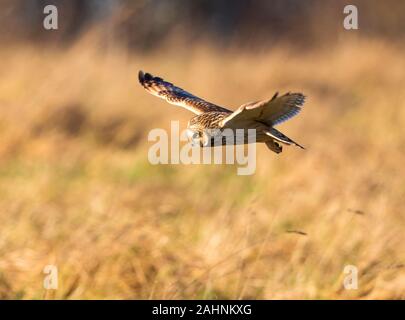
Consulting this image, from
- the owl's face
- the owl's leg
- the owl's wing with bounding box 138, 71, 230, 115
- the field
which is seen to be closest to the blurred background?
the field

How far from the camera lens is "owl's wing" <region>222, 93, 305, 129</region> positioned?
11.6 feet

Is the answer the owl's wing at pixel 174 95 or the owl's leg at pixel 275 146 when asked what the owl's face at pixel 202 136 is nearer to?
the owl's leg at pixel 275 146

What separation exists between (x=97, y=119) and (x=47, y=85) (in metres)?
0.57

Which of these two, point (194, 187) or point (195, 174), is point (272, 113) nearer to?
point (194, 187)

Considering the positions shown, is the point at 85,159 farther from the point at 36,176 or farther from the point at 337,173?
the point at 337,173

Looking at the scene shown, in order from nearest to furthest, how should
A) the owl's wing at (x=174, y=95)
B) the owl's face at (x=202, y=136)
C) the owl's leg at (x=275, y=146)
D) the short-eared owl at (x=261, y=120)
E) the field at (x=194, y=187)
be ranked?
1. the short-eared owl at (x=261, y=120)
2. the owl's leg at (x=275, y=146)
3. the owl's face at (x=202, y=136)
4. the owl's wing at (x=174, y=95)
5. the field at (x=194, y=187)

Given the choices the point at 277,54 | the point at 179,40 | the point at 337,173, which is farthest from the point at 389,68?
the point at 337,173

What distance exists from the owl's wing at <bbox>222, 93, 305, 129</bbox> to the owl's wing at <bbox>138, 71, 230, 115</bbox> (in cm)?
92

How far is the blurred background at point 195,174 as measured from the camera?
5621 millimetres

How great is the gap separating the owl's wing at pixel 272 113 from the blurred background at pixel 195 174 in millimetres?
1143

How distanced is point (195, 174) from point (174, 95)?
325 centimetres

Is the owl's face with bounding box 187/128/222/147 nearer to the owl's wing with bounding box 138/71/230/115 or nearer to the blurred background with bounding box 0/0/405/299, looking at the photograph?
the owl's wing with bounding box 138/71/230/115

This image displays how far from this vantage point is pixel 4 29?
12.8 m

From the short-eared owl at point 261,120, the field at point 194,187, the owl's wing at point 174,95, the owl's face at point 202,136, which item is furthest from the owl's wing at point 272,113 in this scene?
the field at point 194,187
